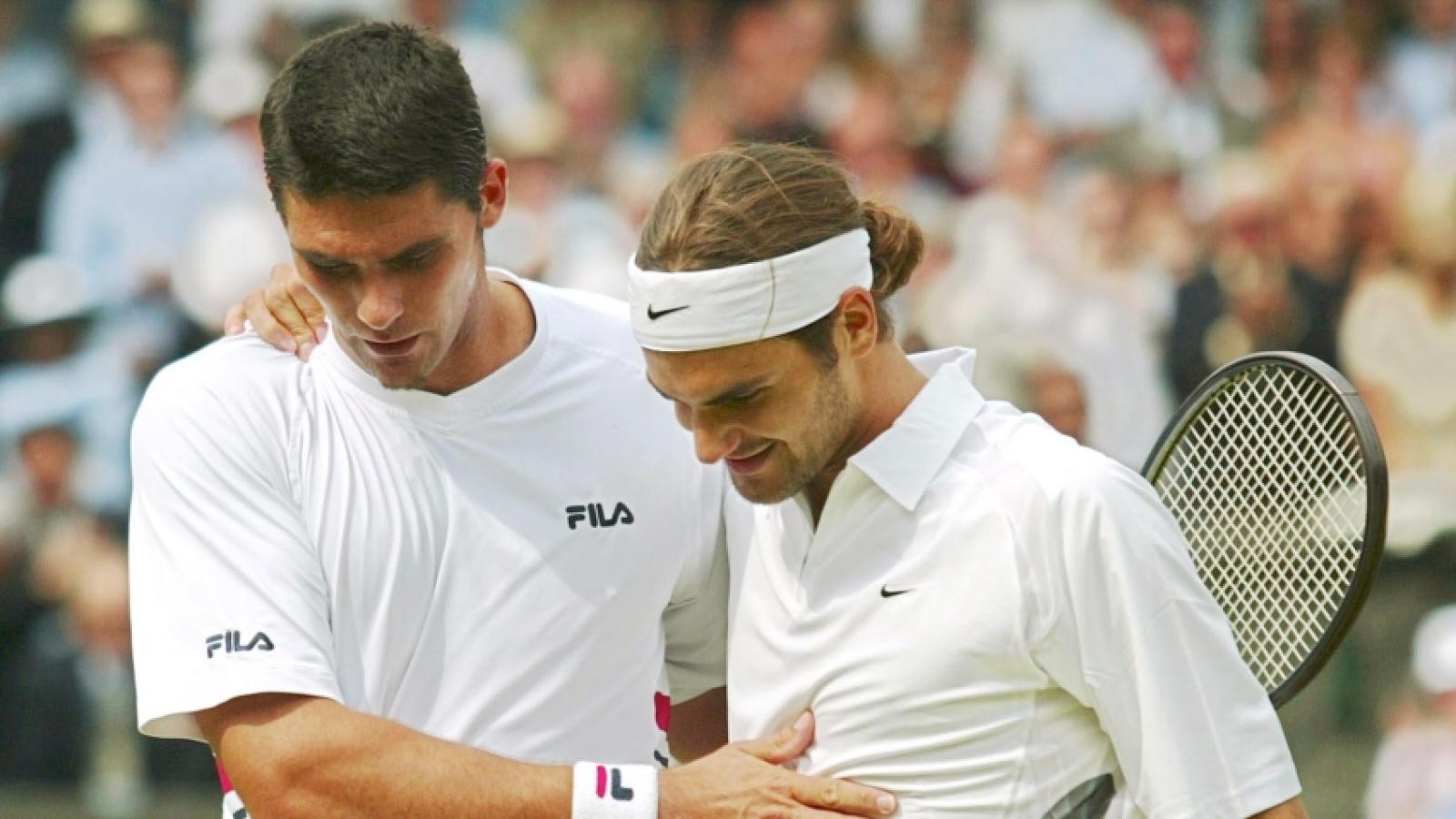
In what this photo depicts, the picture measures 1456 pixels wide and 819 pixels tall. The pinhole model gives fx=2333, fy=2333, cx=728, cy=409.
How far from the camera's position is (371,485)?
3643mm

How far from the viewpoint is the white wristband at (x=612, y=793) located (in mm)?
3381

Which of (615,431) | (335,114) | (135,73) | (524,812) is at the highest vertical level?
(135,73)

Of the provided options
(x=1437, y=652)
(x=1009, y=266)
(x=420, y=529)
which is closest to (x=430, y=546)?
(x=420, y=529)

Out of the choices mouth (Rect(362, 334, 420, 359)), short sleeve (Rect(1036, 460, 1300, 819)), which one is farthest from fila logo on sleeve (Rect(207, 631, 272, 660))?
short sleeve (Rect(1036, 460, 1300, 819))

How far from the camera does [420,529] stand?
366cm

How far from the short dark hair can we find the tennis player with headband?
34cm

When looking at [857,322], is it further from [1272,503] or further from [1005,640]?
[1272,503]

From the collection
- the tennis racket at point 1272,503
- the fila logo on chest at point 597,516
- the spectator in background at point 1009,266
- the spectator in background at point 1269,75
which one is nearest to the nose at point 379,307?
the fila logo on chest at point 597,516

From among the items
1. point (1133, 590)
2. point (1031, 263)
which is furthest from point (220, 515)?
point (1031, 263)

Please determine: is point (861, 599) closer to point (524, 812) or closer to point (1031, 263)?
point (524, 812)

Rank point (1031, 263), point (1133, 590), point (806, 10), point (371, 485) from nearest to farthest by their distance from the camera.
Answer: point (1133, 590)
point (371, 485)
point (1031, 263)
point (806, 10)

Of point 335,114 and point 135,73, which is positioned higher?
point 135,73

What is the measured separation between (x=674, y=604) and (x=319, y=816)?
2.48 ft

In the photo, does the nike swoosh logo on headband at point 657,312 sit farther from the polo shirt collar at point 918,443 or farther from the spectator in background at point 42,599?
the spectator in background at point 42,599
